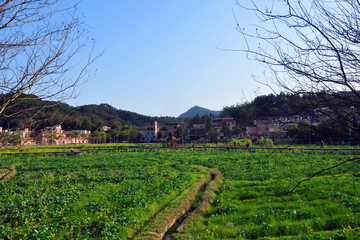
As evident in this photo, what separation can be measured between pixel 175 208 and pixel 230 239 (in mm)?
3086

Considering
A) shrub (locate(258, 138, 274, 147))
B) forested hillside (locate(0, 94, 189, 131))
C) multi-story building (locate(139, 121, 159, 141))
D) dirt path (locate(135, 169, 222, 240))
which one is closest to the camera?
forested hillside (locate(0, 94, 189, 131))

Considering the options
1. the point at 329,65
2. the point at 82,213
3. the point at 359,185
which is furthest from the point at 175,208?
the point at 359,185

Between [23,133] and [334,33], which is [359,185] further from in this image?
[23,133]

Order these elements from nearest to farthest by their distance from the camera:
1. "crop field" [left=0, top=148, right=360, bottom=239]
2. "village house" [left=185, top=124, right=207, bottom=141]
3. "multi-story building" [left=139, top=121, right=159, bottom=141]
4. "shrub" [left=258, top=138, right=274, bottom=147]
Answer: "crop field" [left=0, top=148, right=360, bottom=239] < "shrub" [left=258, top=138, right=274, bottom=147] < "village house" [left=185, top=124, right=207, bottom=141] < "multi-story building" [left=139, top=121, right=159, bottom=141]

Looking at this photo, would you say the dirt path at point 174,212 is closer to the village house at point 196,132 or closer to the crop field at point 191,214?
the crop field at point 191,214

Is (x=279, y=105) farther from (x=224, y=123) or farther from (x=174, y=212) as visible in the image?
(x=224, y=123)

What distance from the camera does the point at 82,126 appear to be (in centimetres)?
10406

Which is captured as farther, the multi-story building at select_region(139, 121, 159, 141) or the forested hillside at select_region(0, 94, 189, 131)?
the multi-story building at select_region(139, 121, 159, 141)

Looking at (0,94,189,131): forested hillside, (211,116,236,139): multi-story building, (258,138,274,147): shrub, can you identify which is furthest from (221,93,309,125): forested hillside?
(211,116,236,139): multi-story building

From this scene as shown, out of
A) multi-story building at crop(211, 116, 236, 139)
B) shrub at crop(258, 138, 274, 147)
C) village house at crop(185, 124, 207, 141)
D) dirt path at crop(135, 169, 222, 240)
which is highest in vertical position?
multi-story building at crop(211, 116, 236, 139)

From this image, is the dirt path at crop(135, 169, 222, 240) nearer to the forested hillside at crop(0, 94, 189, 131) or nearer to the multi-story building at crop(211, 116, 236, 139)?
the forested hillside at crop(0, 94, 189, 131)

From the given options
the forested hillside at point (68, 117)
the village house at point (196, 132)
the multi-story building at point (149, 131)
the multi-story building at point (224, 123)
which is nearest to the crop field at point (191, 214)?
the forested hillside at point (68, 117)

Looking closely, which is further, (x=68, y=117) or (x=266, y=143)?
(x=266, y=143)

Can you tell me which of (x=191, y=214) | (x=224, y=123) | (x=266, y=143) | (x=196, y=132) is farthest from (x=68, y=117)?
(x=196, y=132)
